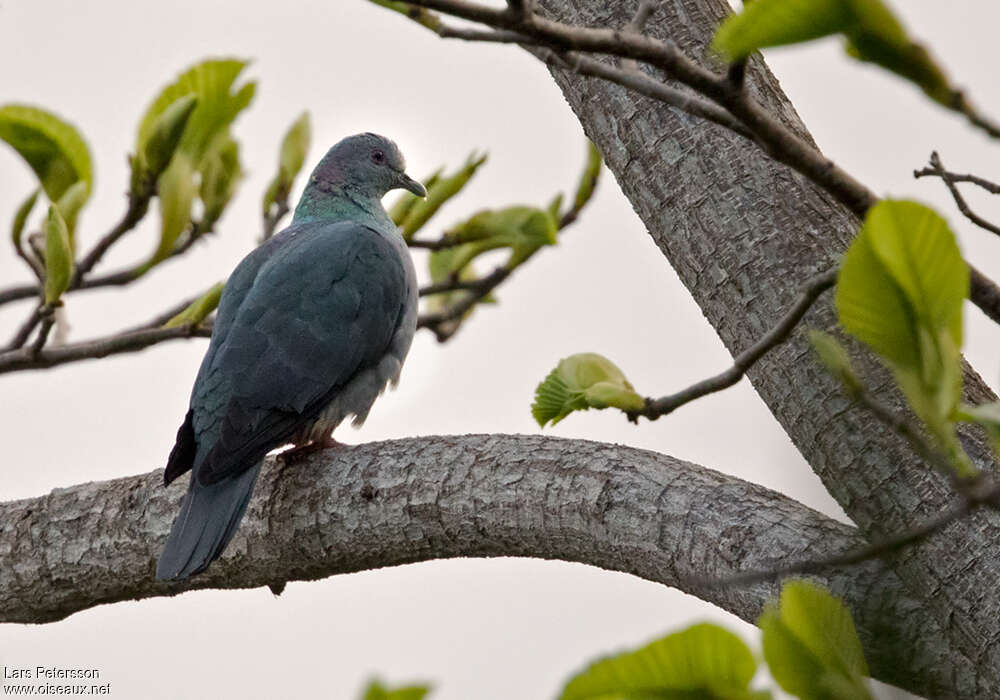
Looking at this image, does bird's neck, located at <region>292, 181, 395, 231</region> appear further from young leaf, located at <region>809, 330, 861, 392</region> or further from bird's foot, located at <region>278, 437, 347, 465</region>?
young leaf, located at <region>809, 330, 861, 392</region>

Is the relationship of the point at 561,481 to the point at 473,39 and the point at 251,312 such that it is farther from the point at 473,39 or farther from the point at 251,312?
the point at 251,312

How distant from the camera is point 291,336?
3500 mm

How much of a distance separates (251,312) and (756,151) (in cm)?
176

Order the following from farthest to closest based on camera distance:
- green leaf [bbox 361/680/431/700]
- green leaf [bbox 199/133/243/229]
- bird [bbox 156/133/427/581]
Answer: bird [bbox 156/133/427/581], green leaf [bbox 199/133/243/229], green leaf [bbox 361/680/431/700]

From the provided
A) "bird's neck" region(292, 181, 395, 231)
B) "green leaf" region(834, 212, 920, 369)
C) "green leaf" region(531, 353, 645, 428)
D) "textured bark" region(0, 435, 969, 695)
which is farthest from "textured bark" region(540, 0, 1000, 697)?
"bird's neck" region(292, 181, 395, 231)

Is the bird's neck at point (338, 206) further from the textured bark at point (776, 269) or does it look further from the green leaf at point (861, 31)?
the green leaf at point (861, 31)

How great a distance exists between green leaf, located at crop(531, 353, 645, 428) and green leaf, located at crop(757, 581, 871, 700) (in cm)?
64

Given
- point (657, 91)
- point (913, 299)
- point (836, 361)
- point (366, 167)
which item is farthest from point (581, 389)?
point (366, 167)

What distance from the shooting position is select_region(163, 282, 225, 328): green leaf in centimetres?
280

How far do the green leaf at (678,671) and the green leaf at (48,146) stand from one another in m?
2.34

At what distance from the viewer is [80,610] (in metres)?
2.94

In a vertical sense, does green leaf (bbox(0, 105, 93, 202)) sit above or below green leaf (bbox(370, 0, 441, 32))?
above

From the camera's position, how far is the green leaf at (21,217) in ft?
9.53

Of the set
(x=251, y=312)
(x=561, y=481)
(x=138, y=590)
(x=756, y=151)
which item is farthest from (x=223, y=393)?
(x=756, y=151)
